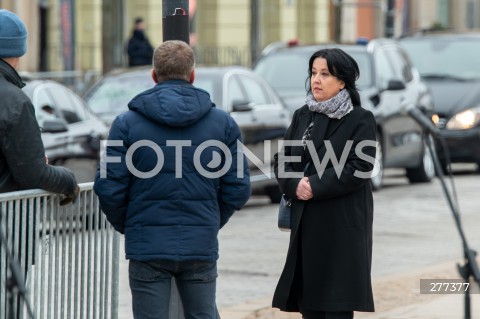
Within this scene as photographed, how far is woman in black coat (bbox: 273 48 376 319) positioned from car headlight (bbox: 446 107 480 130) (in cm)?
1339

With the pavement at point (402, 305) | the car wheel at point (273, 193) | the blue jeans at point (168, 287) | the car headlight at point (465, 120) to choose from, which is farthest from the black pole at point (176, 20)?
the car headlight at point (465, 120)

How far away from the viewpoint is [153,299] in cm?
627

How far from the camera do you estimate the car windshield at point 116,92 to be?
15.8 metres

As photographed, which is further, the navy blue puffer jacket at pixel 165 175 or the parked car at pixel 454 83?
the parked car at pixel 454 83

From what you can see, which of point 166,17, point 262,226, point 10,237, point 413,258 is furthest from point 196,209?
point 262,226

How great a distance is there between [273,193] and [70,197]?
10078 millimetres

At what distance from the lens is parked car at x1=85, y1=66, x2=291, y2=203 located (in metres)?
15.7

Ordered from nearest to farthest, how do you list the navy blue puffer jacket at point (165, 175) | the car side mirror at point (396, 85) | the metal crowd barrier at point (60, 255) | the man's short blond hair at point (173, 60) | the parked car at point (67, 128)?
the navy blue puffer jacket at point (165, 175) < the man's short blond hair at point (173, 60) < the metal crowd barrier at point (60, 255) < the parked car at point (67, 128) < the car side mirror at point (396, 85)

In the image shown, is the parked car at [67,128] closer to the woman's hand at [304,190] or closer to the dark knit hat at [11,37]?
the dark knit hat at [11,37]

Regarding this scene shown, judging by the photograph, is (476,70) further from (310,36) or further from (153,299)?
(310,36)

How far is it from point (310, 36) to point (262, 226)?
2697cm

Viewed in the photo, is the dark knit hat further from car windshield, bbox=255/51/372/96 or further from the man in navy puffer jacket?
car windshield, bbox=255/51/372/96

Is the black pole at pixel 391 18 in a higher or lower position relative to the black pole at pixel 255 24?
higher

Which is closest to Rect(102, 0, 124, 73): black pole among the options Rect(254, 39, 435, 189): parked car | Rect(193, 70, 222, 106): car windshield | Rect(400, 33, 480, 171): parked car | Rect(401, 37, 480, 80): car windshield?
Rect(400, 33, 480, 171): parked car
